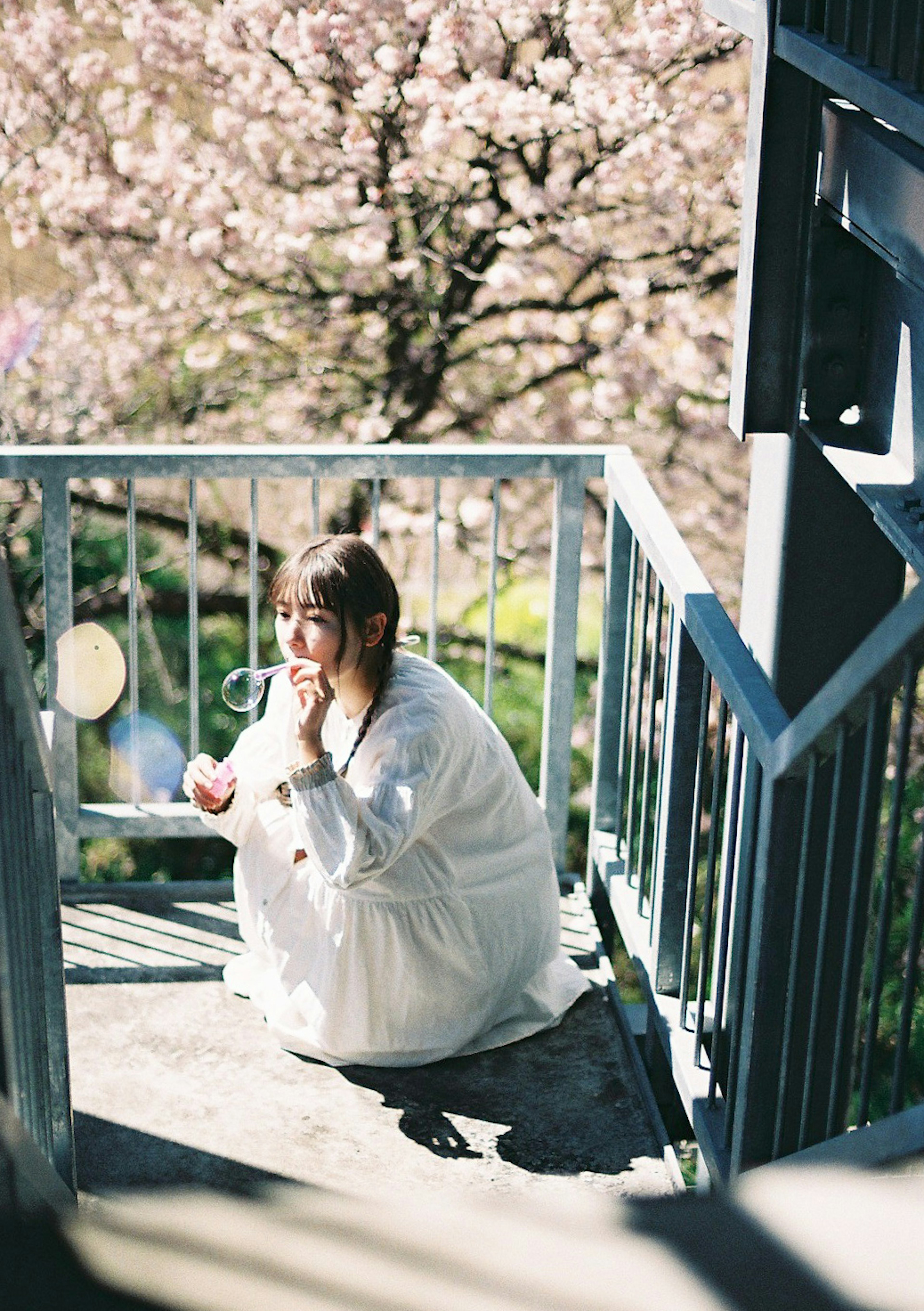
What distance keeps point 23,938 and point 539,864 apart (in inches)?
52.5

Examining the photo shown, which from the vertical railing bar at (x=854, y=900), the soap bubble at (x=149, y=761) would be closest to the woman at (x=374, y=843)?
the vertical railing bar at (x=854, y=900)

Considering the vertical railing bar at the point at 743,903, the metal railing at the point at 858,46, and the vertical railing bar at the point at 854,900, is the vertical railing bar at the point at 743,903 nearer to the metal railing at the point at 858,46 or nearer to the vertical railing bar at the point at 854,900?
the vertical railing bar at the point at 854,900

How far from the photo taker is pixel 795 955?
85.0 inches

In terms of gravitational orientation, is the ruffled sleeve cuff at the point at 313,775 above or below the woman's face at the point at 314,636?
below

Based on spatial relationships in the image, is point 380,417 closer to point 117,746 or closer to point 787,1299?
point 117,746

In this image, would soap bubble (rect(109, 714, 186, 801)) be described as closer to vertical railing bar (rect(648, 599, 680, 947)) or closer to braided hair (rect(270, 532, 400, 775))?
braided hair (rect(270, 532, 400, 775))

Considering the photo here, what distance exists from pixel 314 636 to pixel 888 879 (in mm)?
1360

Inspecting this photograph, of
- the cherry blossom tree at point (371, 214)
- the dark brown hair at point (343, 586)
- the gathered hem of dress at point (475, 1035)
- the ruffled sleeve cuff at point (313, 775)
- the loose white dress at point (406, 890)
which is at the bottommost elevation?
the gathered hem of dress at point (475, 1035)

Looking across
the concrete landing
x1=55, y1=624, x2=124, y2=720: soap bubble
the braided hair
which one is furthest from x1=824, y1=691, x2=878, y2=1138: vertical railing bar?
x1=55, y1=624, x2=124, y2=720: soap bubble

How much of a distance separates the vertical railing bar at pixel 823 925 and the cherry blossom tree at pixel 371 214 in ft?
13.3

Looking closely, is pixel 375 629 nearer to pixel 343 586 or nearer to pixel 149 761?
Result: pixel 343 586

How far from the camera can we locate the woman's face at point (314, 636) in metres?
2.86

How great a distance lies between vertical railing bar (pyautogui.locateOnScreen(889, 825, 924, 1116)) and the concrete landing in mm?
881

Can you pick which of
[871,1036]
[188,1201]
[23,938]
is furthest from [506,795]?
[188,1201]
